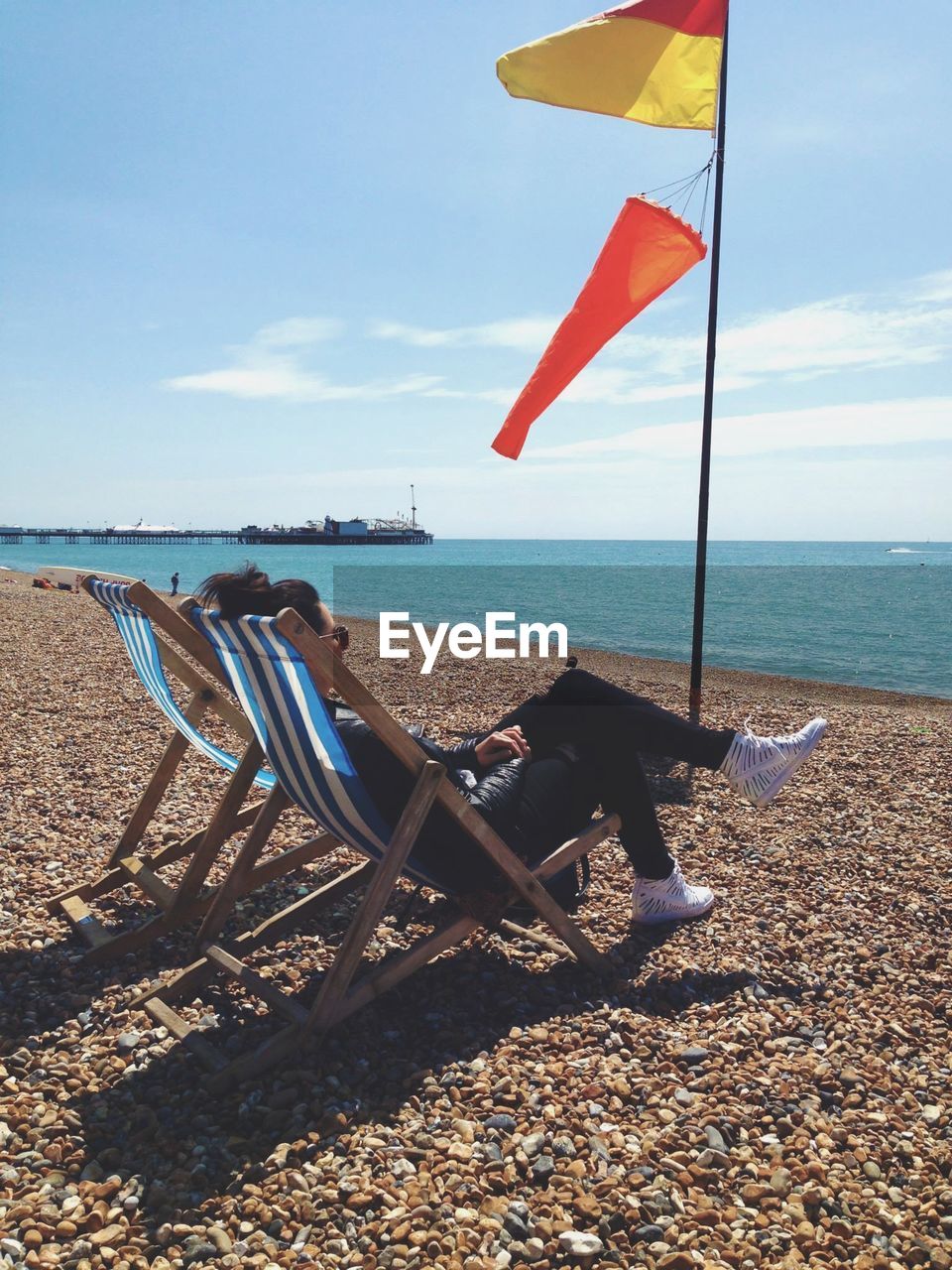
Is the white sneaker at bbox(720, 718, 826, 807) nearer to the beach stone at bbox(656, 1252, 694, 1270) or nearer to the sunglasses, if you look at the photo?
the sunglasses

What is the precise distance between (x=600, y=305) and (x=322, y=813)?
4.09 meters

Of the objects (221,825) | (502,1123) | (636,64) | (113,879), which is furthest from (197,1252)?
(636,64)

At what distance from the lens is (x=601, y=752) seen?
3.33m

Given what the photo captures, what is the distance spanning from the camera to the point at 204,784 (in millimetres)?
5535

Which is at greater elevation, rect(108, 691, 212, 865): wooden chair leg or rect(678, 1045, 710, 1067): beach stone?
rect(108, 691, 212, 865): wooden chair leg

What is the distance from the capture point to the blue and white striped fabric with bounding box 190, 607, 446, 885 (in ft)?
8.48

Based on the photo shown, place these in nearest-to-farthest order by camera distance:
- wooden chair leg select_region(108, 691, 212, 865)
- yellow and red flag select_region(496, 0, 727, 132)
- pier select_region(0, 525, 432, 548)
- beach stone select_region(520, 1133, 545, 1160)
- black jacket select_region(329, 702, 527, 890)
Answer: beach stone select_region(520, 1133, 545, 1160), black jacket select_region(329, 702, 527, 890), wooden chair leg select_region(108, 691, 212, 865), yellow and red flag select_region(496, 0, 727, 132), pier select_region(0, 525, 432, 548)

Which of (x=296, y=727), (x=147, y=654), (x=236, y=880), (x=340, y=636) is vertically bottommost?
(x=236, y=880)

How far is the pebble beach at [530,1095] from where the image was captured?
202 centimetres

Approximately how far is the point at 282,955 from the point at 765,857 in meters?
2.43

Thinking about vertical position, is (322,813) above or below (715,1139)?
above

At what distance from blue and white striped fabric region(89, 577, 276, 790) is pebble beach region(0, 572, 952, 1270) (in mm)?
675

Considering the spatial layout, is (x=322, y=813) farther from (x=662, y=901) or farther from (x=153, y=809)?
(x=662, y=901)
